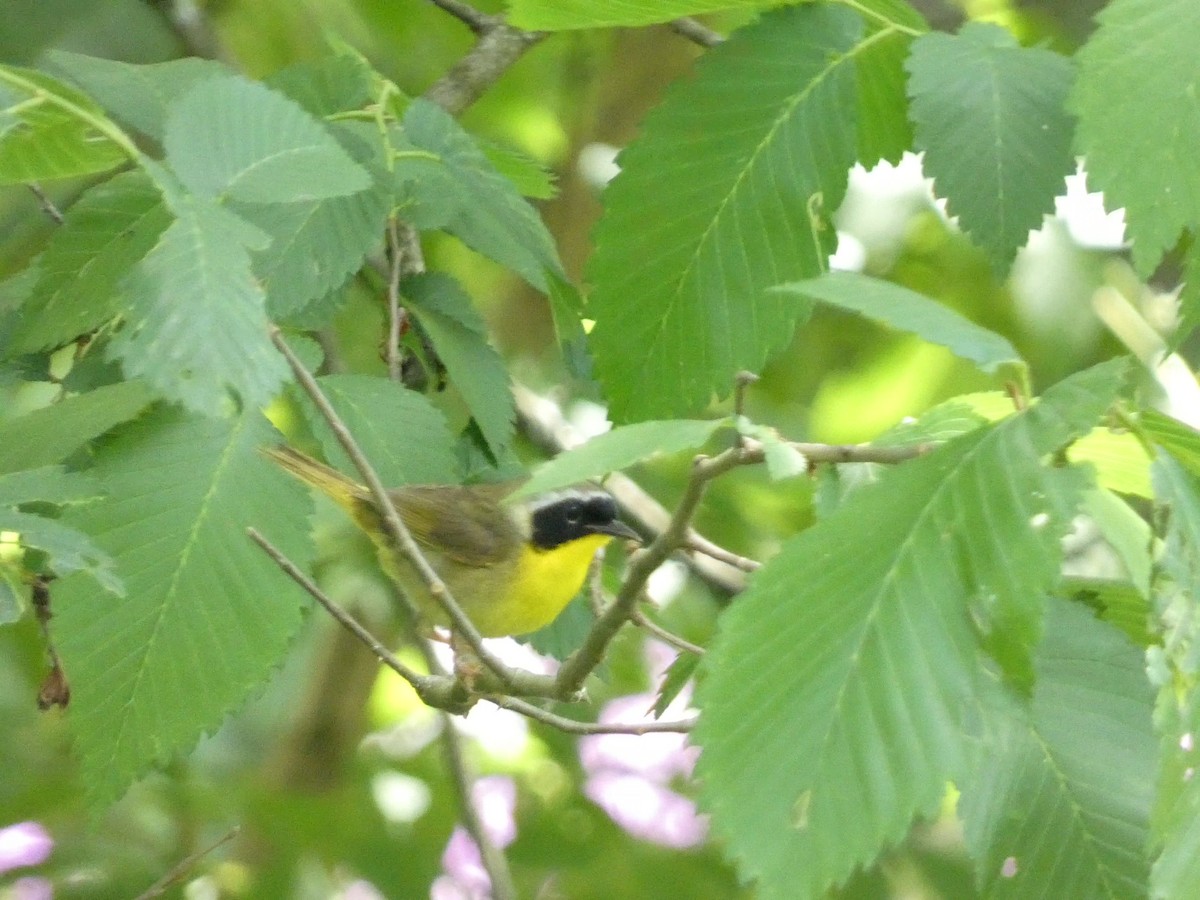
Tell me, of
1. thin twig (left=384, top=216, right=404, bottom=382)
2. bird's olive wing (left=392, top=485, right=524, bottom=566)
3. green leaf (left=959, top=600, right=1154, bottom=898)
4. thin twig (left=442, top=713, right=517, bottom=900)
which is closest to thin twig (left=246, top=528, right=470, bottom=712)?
thin twig (left=384, top=216, right=404, bottom=382)

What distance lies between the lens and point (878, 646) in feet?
4.54

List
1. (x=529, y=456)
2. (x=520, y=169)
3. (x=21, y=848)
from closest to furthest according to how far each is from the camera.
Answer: (x=520, y=169) → (x=21, y=848) → (x=529, y=456)

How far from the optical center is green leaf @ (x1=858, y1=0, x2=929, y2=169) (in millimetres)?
2309

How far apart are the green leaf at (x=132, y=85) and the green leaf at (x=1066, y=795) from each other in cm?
143

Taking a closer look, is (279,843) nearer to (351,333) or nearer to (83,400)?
(351,333)

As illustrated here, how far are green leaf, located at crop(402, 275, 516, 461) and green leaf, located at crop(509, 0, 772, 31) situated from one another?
0.48 metres

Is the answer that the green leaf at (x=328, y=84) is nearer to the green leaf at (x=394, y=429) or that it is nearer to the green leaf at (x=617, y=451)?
the green leaf at (x=394, y=429)

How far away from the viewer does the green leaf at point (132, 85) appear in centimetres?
216

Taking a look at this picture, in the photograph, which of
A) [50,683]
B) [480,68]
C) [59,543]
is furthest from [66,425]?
[480,68]

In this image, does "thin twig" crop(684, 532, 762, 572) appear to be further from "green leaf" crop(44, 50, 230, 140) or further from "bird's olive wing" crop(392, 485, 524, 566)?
"bird's olive wing" crop(392, 485, 524, 566)

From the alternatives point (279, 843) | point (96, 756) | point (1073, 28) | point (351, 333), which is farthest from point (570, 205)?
point (96, 756)

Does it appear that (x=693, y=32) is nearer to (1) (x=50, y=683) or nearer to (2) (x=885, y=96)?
(2) (x=885, y=96)

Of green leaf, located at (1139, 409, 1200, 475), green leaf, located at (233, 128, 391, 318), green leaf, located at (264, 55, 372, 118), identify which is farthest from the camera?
green leaf, located at (264, 55, 372, 118)

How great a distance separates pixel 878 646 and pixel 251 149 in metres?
0.92
